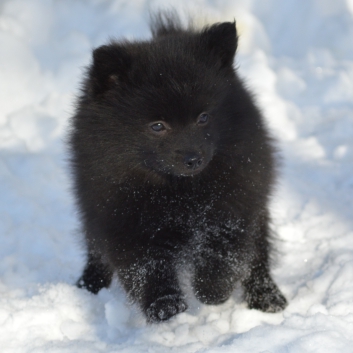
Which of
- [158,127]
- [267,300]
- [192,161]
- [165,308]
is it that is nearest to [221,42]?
[158,127]

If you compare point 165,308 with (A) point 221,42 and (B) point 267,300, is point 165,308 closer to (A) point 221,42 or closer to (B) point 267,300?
(B) point 267,300

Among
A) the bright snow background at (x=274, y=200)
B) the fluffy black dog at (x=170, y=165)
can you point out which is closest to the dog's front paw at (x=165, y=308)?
the fluffy black dog at (x=170, y=165)

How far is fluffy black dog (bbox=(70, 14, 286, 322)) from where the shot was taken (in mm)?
3555

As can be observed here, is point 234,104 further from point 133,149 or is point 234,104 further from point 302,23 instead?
point 302,23

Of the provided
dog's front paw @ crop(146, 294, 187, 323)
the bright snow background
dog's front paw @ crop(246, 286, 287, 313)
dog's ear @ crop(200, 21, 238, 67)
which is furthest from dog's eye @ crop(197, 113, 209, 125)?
dog's front paw @ crop(246, 286, 287, 313)

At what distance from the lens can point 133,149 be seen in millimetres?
3643

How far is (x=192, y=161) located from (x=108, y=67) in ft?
2.42

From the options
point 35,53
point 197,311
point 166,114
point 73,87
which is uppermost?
point 35,53

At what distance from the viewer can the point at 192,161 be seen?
348 centimetres

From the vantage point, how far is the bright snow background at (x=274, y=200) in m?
3.83

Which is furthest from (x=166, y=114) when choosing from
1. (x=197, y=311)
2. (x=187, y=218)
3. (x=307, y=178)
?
(x=307, y=178)

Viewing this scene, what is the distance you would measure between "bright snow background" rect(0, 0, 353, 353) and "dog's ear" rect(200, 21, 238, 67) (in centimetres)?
161

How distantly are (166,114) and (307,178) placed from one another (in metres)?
2.49

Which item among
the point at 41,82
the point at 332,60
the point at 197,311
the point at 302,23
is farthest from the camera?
the point at 302,23
